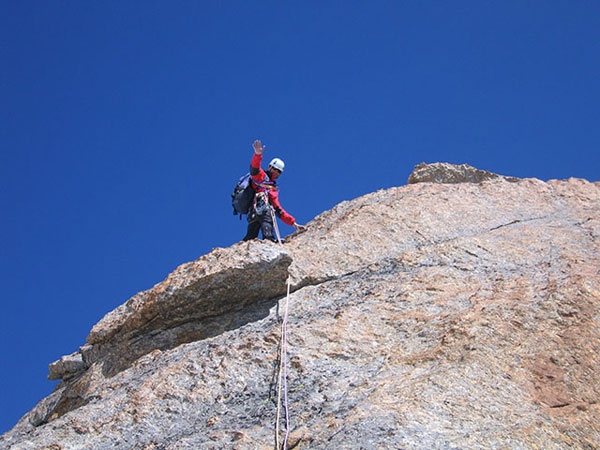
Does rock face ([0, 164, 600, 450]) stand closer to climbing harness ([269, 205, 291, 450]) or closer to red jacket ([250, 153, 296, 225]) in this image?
climbing harness ([269, 205, 291, 450])

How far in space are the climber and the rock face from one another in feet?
4.01

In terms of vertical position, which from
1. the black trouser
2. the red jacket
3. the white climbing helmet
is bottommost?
the black trouser

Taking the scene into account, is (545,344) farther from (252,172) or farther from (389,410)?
(252,172)

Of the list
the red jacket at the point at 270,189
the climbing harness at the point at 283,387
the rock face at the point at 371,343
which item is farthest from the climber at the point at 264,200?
the climbing harness at the point at 283,387

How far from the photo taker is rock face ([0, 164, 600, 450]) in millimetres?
8031

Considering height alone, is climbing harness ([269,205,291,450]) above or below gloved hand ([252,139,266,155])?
below

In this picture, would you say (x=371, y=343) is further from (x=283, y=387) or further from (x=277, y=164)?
(x=277, y=164)

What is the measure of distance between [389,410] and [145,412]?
11.1 ft

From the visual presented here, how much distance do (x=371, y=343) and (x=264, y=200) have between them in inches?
245

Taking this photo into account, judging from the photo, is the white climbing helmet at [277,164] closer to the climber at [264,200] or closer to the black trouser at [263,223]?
the climber at [264,200]

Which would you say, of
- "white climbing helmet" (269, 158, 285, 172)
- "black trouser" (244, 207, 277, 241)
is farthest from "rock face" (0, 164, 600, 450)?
"white climbing helmet" (269, 158, 285, 172)

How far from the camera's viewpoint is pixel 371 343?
9.84 metres

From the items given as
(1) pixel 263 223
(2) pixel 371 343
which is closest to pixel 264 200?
(1) pixel 263 223

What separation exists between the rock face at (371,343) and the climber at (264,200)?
122 centimetres
